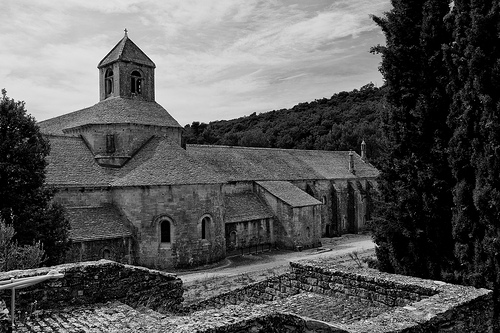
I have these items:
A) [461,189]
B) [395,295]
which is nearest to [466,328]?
[395,295]

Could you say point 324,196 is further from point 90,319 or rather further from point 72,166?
point 90,319

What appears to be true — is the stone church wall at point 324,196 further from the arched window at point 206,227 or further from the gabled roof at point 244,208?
the arched window at point 206,227

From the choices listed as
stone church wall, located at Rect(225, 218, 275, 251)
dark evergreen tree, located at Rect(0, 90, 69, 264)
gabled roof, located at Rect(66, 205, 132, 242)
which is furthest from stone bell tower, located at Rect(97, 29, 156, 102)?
dark evergreen tree, located at Rect(0, 90, 69, 264)

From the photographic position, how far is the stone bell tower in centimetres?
3173

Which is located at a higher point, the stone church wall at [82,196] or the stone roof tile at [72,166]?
the stone roof tile at [72,166]

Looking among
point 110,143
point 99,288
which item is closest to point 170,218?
point 110,143

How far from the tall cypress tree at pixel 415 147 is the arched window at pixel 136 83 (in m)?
22.4

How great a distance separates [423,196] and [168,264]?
1688 centimetres

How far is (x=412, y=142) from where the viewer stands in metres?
13.9

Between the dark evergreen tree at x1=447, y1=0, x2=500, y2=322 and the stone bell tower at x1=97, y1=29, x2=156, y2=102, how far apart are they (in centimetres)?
2479

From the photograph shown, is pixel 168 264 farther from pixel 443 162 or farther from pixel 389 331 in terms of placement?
pixel 389 331

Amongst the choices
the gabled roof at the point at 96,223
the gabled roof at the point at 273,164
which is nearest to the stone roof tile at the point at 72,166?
the gabled roof at the point at 96,223

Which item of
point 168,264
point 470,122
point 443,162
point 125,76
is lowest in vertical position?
point 168,264

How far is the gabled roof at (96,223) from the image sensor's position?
2314 cm
